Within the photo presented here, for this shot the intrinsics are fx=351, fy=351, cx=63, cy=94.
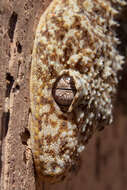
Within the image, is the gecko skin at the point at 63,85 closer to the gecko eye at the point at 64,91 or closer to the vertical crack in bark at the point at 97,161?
the gecko eye at the point at 64,91

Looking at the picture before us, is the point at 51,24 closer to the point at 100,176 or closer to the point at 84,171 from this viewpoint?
the point at 84,171

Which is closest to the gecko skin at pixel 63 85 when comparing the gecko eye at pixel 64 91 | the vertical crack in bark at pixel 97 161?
the gecko eye at pixel 64 91

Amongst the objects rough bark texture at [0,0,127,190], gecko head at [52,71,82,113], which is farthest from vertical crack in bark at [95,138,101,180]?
gecko head at [52,71,82,113]

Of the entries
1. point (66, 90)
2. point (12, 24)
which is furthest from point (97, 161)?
point (12, 24)

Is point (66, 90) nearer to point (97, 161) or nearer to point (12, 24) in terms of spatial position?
point (12, 24)

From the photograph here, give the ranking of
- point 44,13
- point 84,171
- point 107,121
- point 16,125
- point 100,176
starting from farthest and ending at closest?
point 100,176, point 84,171, point 107,121, point 44,13, point 16,125

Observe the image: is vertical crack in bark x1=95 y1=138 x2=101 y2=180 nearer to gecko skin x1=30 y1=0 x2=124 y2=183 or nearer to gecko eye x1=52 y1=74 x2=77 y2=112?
gecko skin x1=30 y1=0 x2=124 y2=183

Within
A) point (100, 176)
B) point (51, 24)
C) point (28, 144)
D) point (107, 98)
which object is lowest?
point (100, 176)

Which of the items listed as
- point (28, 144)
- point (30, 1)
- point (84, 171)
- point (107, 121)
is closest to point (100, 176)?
point (84, 171)
